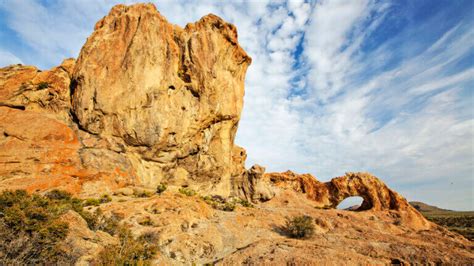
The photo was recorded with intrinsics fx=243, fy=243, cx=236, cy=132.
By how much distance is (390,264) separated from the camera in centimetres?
1353

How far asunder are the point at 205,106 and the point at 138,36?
36.0 ft

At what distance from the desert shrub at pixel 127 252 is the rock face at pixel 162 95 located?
471 inches

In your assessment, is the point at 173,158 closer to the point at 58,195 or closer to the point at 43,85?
the point at 58,195

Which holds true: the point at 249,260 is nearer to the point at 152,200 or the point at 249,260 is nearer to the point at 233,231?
the point at 233,231

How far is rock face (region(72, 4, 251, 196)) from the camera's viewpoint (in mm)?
24922

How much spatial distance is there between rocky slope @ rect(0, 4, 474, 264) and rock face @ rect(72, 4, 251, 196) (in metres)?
0.13

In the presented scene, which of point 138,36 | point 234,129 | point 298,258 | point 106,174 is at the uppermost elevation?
point 138,36

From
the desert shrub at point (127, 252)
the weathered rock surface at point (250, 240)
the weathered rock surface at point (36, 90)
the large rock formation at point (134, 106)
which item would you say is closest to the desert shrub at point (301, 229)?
the weathered rock surface at point (250, 240)

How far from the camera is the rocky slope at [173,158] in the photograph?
15336 millimetres

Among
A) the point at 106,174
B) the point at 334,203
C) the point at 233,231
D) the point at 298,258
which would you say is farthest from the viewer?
the point at 334,203

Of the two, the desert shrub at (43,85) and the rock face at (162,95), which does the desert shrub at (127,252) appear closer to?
the rock face at (162,95)

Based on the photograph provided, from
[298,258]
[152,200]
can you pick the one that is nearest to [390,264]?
[298,258]

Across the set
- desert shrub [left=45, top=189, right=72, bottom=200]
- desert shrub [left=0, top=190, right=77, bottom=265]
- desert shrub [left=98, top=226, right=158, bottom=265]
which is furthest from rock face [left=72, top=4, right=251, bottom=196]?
desert shrub [left=0, top=190, right=77, bottom=265]

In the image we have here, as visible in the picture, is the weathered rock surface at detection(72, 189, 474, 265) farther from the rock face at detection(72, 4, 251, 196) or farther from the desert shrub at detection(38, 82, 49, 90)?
the desert shrub at detection(38, 82, 49, 90)
